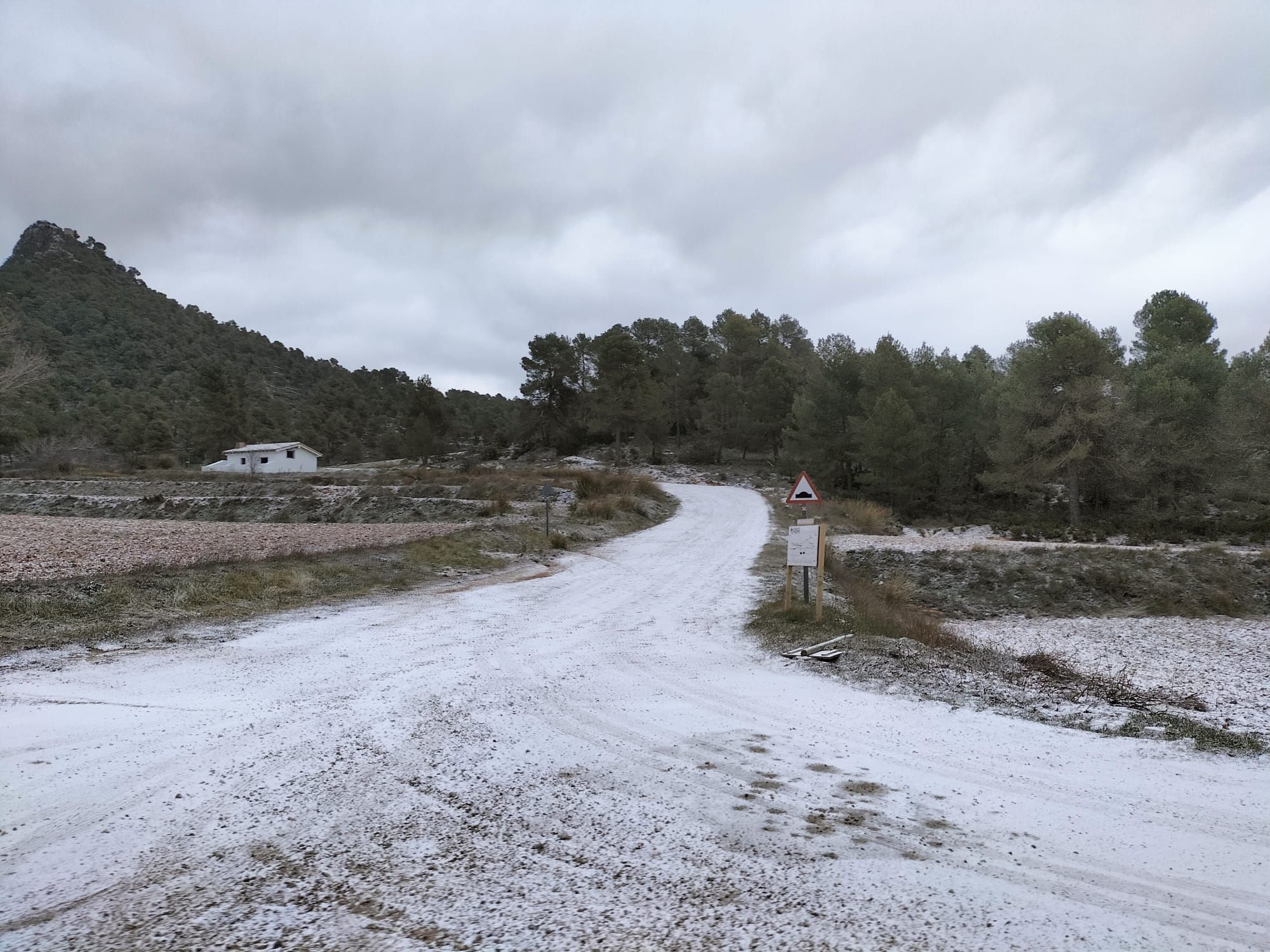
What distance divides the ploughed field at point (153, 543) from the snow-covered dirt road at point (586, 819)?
6628 millimetres

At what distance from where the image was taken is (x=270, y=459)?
6188 cm

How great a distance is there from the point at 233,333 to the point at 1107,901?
7114 inches

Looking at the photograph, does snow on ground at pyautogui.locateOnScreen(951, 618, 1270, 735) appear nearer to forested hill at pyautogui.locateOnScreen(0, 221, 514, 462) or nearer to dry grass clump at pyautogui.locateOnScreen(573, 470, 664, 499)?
dry grass clump at pyautogui.locateOnScreen(573, 470, 664, 499)

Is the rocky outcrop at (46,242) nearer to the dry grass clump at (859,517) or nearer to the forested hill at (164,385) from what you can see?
the forested hill at (164,385)

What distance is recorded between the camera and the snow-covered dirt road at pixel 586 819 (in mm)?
2734

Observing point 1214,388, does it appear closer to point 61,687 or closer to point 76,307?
point 61,687

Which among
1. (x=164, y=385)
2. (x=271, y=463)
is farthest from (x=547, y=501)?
(x=164, y=385)

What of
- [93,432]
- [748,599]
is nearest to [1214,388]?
[748,599]

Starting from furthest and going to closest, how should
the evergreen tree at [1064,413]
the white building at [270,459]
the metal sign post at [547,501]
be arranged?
the white building at [270,459], the evergreen tree at [1064,413], the metal sign post at [547,501]

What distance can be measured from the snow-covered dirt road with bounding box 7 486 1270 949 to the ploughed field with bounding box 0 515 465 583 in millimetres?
6628

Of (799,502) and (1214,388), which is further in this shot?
(1214,388)

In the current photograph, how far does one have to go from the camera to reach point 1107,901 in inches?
113


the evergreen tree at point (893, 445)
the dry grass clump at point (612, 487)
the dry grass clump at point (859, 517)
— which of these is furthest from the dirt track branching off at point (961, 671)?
the evergreen tree at point (893, 445)

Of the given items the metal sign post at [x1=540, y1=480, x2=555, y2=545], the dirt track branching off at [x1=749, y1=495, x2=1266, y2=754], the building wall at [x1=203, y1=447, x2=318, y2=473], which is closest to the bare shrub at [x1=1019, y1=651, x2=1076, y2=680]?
the dirt track branching off at [x1=749, y1=495, x2=1266, y2=754]
